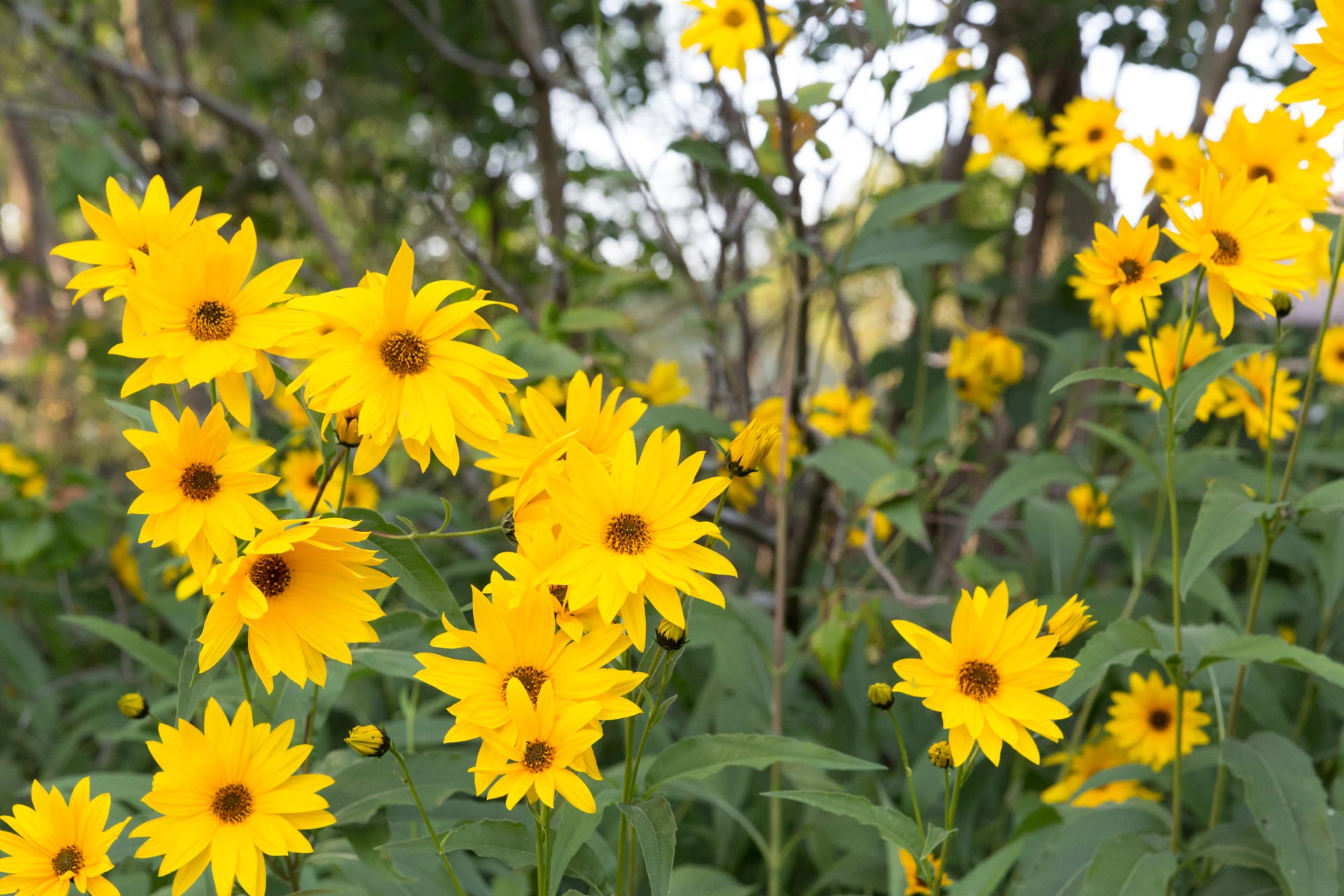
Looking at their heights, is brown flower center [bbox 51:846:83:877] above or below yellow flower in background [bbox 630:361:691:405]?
below

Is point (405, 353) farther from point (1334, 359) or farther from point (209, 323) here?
point (1334, 359)

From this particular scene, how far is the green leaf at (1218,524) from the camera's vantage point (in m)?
0.97

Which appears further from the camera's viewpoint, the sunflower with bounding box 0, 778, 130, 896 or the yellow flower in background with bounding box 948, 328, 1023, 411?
the yellow flower in background with bounding box 948, 328, 1023, 411

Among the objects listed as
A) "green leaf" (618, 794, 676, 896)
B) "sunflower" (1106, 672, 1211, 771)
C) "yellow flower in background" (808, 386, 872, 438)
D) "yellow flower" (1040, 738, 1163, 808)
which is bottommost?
"yellow flower" (1040, 738, 1163, 808)

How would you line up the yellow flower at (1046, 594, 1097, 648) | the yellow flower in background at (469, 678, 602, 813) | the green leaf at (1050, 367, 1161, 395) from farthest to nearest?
the green leaf at (1050, 367, 1161, 395) → the yellow flower at (1046, 594, 1097, 648) → the yellow flower in background at (469, 678, 602, 813)

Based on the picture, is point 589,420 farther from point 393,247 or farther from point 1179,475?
point 393,247

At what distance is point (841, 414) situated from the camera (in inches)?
82.8

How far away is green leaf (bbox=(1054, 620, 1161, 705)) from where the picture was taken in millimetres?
957

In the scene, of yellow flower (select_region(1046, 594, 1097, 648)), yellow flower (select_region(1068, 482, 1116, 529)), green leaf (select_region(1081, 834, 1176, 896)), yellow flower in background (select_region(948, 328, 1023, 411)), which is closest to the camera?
yellow flower (select_region(1046, 594, 1097, 648))

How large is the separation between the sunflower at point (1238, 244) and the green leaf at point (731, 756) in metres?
0.54

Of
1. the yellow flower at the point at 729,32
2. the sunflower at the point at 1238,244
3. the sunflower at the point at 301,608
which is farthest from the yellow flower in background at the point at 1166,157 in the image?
the sunflower at the point at 301,608

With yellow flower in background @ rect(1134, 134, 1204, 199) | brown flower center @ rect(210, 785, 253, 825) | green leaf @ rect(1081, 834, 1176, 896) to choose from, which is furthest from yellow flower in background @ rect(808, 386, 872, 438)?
brown flower center @ rect(210, 785, 253, 825)

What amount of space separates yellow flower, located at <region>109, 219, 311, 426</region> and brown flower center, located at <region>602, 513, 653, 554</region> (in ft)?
0.95

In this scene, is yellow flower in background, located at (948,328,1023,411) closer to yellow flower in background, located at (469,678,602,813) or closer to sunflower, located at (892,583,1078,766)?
sunflower, located at (892,583,1078,766)
